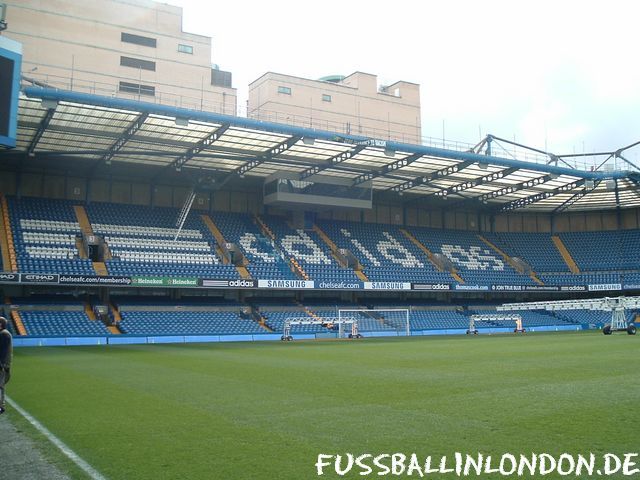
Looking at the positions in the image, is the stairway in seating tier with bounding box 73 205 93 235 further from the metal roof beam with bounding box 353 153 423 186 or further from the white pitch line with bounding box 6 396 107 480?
the white pitch line with bounding box 6 396 107 480

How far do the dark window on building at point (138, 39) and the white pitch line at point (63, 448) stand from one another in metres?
52.0

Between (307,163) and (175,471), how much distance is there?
139 feet

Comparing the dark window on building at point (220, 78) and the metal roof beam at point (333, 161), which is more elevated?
the dark window on building at point (220, 78)

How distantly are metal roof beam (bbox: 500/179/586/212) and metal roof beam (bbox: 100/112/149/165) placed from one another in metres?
39.8

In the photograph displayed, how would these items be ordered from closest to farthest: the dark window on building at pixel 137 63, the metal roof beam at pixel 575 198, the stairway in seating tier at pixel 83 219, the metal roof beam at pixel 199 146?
1. the metal roof beam at pixel 199 146
2. the stairway in seating tier at pixel 83 219
3. the metal roof beam at pixel 575 198
4. the dark window on building at pixel 137 63

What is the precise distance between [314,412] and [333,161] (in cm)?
3825

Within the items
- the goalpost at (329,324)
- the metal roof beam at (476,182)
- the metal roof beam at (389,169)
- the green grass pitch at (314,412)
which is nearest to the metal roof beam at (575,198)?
the metal roof beam at (476,182)

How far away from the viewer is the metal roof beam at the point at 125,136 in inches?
1468

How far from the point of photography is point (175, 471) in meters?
6.86

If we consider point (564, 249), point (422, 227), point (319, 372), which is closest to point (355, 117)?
point (422, 227)

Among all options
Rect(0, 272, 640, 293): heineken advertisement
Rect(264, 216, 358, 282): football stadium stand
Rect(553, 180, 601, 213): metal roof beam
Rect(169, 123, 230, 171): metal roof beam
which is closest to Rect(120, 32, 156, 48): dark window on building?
Rect(169, 123, 230, 171): metal roof beam

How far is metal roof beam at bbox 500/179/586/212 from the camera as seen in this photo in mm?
56487

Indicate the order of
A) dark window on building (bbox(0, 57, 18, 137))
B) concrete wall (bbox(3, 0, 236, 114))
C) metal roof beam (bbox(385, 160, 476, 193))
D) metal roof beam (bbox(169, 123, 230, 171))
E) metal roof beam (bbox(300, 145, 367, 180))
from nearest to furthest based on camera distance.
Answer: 1. dark window on building (bbox(0, 57, 18, 137))
2. metal roof beam (bbox(169, 123, 230, 171))
3. metal roof beam (bbox(300, 145, 367, 180))
4. metal roof beam (bbox(385, 160, 476, 193))
5. concrete wall (bbox(3, 0, 236, 114))

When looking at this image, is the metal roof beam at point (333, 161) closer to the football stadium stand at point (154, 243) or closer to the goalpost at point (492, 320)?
the football stadium stand at point (154, 243)
